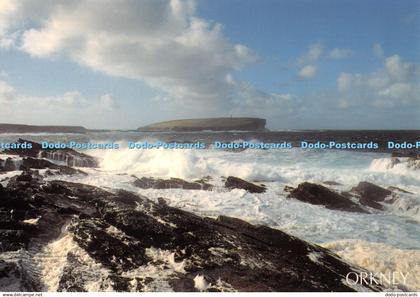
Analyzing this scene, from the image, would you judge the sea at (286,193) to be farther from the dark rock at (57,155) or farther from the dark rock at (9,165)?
the dark rock at (9,165)

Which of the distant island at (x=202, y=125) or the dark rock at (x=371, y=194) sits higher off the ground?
the distant island at (x=202, y=125)

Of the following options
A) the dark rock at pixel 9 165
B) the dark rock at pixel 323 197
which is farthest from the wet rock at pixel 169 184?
the dark rock at pixel 9 165

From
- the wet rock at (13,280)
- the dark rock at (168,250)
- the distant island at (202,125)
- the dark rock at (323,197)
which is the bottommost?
the wet rock at (13,280)

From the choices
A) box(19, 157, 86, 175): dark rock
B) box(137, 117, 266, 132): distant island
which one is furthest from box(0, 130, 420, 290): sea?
box(19, 157, 86, 175): dark rock

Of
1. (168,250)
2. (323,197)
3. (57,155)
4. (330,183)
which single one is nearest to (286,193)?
(323,197)

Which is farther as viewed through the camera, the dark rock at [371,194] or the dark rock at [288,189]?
the dark rock at [288,189]

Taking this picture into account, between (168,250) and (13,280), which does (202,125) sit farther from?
(13,280)
